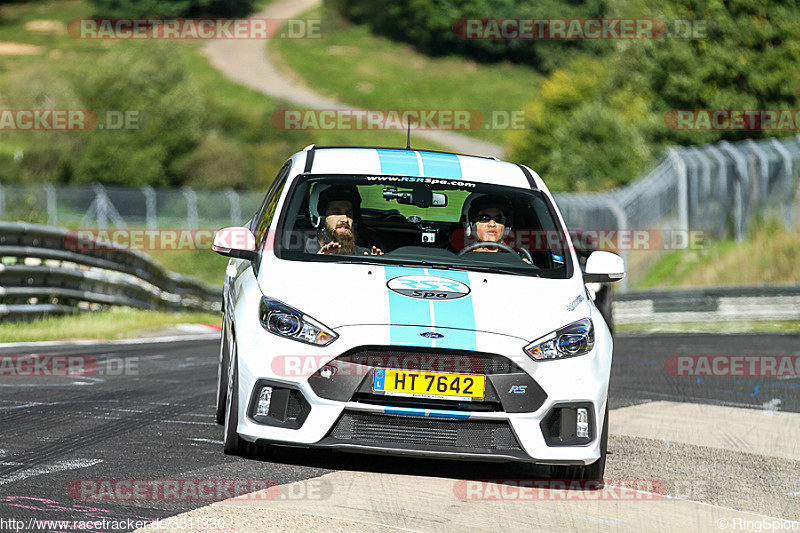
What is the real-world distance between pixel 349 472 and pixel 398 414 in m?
0.57

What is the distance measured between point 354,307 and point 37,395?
342cm

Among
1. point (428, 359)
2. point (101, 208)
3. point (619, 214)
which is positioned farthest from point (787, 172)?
point (428, 359)

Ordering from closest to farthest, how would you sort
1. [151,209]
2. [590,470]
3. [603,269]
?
[590,470]
[603,269]
[151,209]

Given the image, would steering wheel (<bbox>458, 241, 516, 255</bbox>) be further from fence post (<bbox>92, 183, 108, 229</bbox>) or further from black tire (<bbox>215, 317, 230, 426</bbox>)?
fence post (<bbox>92, 183, 108, 229</bbox>)

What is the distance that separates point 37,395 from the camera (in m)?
8.91

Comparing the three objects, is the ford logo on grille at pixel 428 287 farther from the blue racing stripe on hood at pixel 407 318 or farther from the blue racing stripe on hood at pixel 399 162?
the blue racing stripe on hood at pixel 399 162

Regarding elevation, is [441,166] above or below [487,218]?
above

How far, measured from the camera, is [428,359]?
20.5 ft

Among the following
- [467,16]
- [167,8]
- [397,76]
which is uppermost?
[167,8]

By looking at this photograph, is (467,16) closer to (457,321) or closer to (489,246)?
(489,246)

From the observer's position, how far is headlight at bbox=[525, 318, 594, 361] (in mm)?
6418

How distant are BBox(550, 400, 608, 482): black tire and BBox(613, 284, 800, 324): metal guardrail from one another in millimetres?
16180

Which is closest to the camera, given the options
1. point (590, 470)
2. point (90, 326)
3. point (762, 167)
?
point (590, 470)

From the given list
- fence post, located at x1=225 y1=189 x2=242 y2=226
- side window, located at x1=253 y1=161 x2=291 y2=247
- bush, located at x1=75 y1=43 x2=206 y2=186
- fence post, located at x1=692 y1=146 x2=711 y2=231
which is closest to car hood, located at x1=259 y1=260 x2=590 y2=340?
side window, located at x1=253 y1=161 x2=291 y2=247
